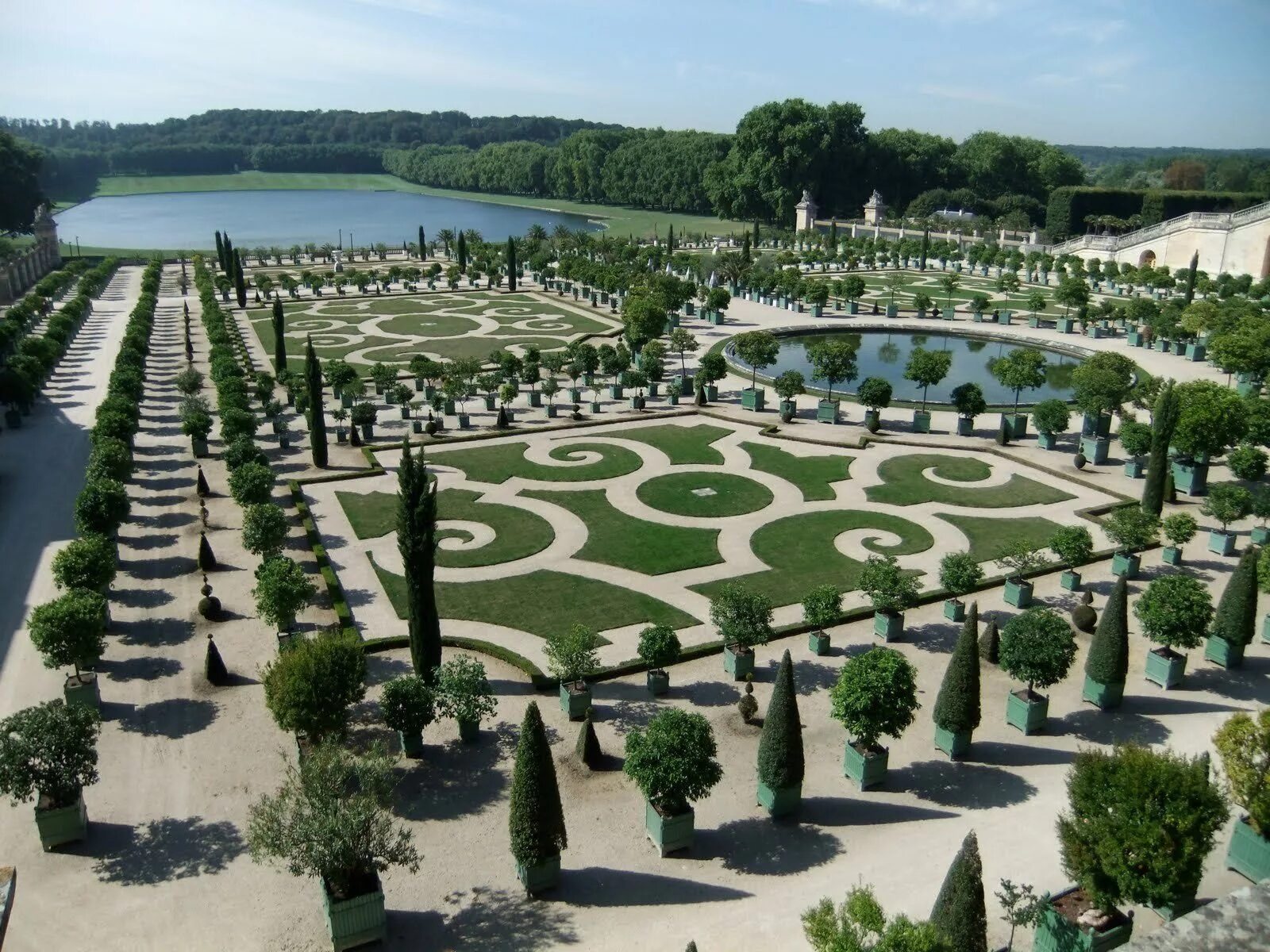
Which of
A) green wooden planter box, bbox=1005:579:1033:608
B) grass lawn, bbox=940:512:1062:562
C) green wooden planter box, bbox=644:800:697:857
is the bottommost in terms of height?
green wooden planter box, bbox=644:800:697:857

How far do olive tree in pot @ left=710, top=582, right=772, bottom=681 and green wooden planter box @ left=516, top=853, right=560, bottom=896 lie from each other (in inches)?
357

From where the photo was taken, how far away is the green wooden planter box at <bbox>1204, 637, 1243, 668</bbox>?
88.2 ft

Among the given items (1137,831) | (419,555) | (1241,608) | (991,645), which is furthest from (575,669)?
(1241,608)

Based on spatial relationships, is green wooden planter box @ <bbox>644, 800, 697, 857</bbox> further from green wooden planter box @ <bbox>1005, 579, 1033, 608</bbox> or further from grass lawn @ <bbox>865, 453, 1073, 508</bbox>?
grass lawn @ <bbox>865, 453, 1073, 508</bbox>

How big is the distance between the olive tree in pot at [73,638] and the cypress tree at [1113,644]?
26.4 metres

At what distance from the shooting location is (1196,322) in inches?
2559

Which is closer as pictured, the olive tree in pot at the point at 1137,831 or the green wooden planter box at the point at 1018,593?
the olive tree in pot at the point at 1137,831

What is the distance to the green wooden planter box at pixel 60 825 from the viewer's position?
19.7 meters

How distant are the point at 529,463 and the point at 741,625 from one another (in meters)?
20.9

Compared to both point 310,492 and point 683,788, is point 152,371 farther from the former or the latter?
point 683,788

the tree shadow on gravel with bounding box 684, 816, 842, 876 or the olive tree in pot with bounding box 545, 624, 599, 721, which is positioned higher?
the olive tree in pot with bounding box 545, 624, 599, 721

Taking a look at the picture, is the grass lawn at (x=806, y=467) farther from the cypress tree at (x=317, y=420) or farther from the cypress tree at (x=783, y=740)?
the cypress tree at (x=317, y=420)

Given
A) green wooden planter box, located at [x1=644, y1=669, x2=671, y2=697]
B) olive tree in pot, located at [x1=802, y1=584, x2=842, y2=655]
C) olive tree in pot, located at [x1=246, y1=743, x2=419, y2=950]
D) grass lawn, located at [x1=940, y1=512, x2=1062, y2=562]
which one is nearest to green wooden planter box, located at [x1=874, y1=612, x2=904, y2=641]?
olive tree in pot, located at [x1=802, y1=584, x2=842, y2=655]

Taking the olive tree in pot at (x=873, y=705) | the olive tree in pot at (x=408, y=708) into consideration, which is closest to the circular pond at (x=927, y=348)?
the olive tree in pot at (x=873, y=705)
